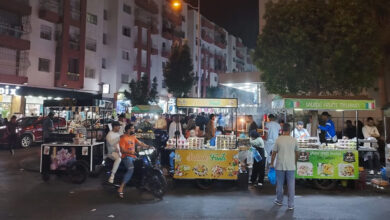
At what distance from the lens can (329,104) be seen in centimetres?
945

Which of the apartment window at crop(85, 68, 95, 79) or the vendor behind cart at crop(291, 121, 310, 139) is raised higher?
the apartment window at crop(85, 68, 95, 79)

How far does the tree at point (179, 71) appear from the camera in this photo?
35.8 m

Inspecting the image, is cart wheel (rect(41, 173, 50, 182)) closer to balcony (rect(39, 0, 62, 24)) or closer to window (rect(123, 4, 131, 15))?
balcony (rect(39, 0, 62, 24))

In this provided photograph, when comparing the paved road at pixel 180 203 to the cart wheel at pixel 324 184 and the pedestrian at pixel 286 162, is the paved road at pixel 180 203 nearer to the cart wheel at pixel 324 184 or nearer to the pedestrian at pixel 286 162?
the cart wheel at pixel 324 184

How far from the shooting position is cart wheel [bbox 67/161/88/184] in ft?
32.5

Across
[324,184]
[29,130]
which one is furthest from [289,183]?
[29,130]

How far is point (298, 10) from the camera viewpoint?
14219 mm

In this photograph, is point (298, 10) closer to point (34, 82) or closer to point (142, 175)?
point (142, 175)

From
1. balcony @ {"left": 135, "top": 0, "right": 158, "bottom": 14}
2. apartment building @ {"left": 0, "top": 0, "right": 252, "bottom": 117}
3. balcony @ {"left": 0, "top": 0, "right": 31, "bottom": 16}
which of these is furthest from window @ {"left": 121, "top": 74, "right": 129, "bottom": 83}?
balcony @ {"left": 0, "top": 0, "right": 31, "bottom": 16}

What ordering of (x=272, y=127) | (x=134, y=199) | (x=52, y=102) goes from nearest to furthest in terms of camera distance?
(x=134, y=199) → (x=272, y=127) → (x=52, y=102)

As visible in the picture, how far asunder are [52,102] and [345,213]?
1050cm

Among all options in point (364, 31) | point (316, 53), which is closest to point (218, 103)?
point (316, 53)

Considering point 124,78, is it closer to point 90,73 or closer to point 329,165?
point 90,73

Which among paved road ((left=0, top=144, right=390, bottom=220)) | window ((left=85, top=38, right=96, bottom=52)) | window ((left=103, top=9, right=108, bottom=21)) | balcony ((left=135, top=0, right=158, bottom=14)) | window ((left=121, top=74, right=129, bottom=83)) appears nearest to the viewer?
paved road ((left=0, top=144, right=390, bottom=220))
